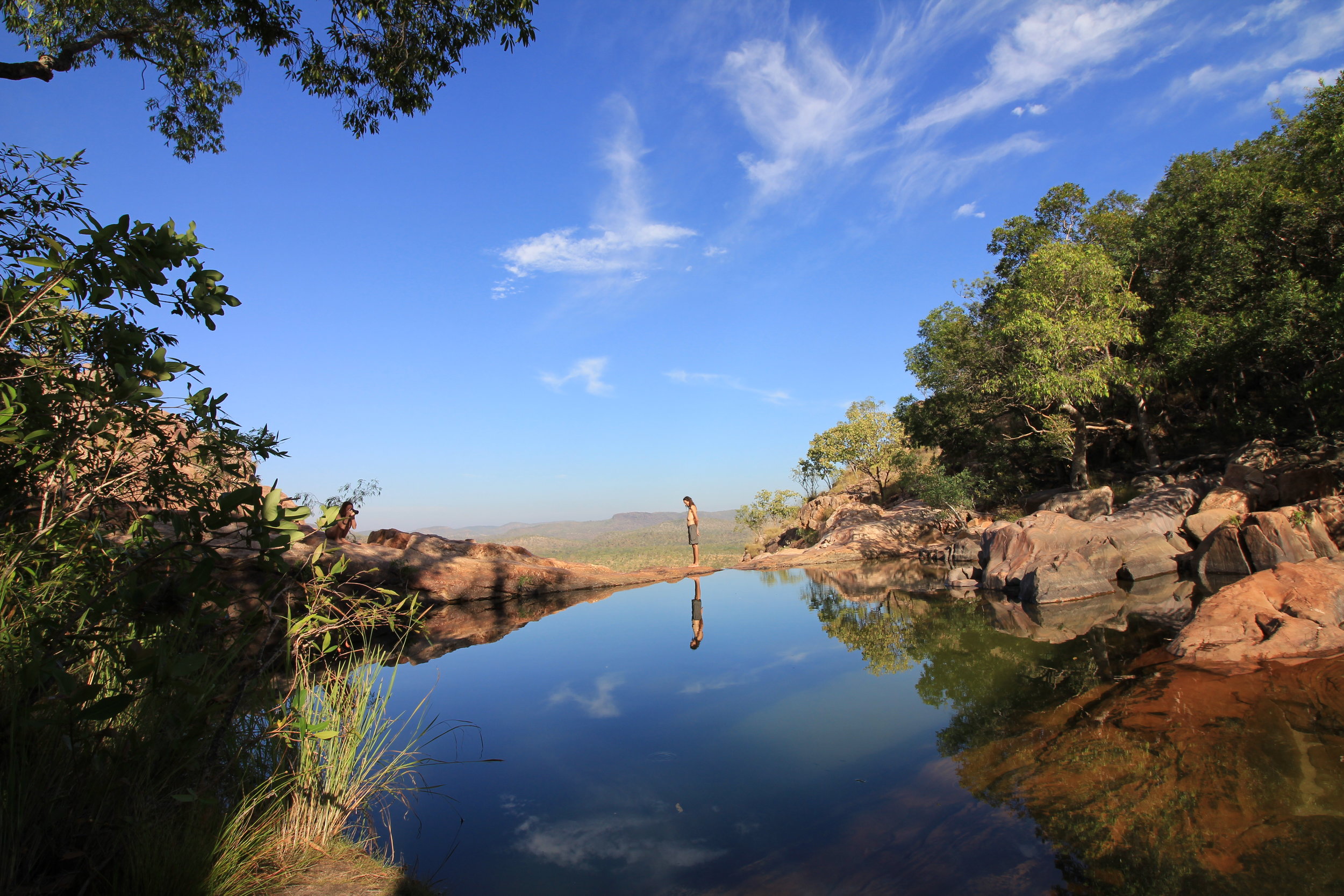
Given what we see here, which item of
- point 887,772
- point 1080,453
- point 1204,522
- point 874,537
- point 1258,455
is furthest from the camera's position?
point 874,537

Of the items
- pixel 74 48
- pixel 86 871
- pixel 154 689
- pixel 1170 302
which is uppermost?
pixel 1170 302

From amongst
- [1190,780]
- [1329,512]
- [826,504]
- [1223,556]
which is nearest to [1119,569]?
[1223,556]

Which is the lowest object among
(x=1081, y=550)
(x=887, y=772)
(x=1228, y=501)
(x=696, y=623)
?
(x=887, y=772)

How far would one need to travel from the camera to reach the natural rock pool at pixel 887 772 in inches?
Result: 135

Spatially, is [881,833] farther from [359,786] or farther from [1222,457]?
[1222,457]

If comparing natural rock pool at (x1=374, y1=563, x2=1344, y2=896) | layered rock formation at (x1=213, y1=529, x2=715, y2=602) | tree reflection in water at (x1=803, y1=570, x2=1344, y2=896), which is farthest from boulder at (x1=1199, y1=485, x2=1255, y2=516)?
layered rock formation at (x1=213, y1=529, x2=715, y2=602)

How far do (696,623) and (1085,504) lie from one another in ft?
47.3

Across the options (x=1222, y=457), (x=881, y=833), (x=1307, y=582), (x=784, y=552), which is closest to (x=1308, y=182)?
(x=1222, y=457)

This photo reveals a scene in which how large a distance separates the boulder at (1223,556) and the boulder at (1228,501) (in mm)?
2499

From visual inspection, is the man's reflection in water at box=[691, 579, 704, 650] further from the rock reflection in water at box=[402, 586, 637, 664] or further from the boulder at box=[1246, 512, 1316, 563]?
the boulder at box=[1246, 512, 1316, 563]

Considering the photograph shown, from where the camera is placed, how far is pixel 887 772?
482 cm

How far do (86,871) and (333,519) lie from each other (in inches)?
65.3

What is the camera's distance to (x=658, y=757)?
17.3 ft

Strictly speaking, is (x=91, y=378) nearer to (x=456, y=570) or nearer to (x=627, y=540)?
(x=456, y=570)
